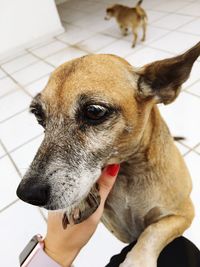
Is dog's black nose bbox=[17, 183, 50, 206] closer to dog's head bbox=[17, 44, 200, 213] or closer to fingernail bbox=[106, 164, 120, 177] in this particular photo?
dog's head bbox=[17, 44, 200, 213]

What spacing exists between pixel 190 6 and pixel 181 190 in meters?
3.54

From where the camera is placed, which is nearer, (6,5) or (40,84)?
(40,84)

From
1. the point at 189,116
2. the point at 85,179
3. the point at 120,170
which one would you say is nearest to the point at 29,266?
the point at 85,179

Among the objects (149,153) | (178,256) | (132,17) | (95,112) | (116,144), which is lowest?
(178,256)

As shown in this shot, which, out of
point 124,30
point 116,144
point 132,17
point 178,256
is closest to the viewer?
point 116,144

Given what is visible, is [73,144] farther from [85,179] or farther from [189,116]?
[189,116]

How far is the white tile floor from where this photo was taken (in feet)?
5.74

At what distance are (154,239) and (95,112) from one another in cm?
54

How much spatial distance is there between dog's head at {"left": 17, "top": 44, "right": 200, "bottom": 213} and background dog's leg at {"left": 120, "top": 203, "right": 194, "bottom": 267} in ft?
1.02

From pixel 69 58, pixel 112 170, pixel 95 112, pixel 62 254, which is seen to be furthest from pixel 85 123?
pixel 69 58

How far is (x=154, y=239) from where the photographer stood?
1.09 metres

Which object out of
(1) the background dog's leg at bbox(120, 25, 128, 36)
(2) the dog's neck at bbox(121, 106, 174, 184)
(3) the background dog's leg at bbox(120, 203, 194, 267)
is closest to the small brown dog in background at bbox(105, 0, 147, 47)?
(1) the background dog's leg at bbox(120, 25, 128, 36)

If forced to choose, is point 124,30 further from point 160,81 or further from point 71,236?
point 71,236

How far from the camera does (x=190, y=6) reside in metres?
3.98
